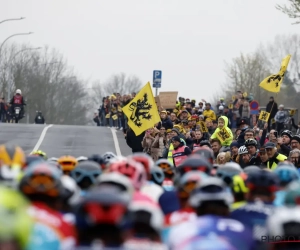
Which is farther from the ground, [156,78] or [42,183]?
[42,183]

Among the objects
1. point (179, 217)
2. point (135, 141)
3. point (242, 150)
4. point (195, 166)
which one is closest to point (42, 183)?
point (179, 217)

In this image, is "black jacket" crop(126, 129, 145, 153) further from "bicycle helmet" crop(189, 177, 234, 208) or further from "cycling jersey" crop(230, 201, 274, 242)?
"bicycle helmet" crop(189, 177, 234, 208)

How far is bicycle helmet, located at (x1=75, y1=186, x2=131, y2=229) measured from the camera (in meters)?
6.27

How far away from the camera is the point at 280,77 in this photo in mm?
24422

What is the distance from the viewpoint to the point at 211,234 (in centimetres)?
693

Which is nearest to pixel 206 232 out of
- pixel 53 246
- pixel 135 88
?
pixel 53 246

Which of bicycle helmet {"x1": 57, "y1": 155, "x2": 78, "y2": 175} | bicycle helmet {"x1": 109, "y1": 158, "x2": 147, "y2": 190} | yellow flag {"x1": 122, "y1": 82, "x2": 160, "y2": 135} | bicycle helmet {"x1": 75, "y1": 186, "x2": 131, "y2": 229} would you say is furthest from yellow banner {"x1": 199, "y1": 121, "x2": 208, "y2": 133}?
bicycle helmet {"x1": 75, "y1": 186, "x2": 131, "y2": 229}

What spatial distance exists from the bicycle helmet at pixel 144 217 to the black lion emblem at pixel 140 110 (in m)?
16.6

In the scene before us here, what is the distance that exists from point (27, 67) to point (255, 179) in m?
100

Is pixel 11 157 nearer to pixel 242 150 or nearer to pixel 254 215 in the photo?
pixel 254 215

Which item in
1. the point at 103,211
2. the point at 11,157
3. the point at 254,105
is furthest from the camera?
the point at 254,105

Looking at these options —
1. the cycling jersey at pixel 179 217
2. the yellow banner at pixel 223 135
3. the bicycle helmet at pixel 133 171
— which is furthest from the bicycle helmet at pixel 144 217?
the yellow banner at pixel 223 135

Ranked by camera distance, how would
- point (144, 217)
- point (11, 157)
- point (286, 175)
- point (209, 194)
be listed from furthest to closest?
point (11, 157)
point (286, 175)
point (209, 194)
point (144, 217)

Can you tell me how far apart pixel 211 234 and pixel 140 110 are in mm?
17421
